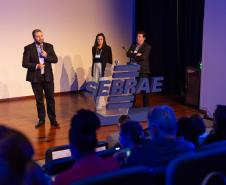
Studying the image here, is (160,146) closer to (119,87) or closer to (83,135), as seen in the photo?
(83,135)

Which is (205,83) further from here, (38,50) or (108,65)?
(38,50)

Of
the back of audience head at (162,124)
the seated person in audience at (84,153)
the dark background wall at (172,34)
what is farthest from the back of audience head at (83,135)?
the dark background wall at (172,34)

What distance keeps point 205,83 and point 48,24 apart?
3.50 meters

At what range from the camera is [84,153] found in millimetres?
2311

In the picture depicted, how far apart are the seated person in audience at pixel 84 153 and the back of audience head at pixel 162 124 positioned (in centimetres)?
42

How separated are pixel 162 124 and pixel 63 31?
22.7 ft

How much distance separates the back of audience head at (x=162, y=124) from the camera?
267 cm

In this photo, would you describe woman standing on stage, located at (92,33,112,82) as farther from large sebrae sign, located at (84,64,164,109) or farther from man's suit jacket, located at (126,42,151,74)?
large sebrae sign, located at (84,64,164,109)

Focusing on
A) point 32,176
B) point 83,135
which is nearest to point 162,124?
point 83,135

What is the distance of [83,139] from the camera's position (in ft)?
7.61

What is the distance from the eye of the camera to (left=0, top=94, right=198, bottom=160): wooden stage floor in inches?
242

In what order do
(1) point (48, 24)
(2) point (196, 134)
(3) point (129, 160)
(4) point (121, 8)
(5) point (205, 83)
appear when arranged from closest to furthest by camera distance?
(3) point (129, 160) → (2) point (196, 134) → (5) point (205, 83) → (1) point (48, 24) → (4) point (121, 8)

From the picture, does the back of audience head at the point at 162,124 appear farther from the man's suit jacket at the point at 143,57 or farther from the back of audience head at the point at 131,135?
the man's suit jacket at the point at 143,57

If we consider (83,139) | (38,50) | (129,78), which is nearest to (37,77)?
(38,50)
